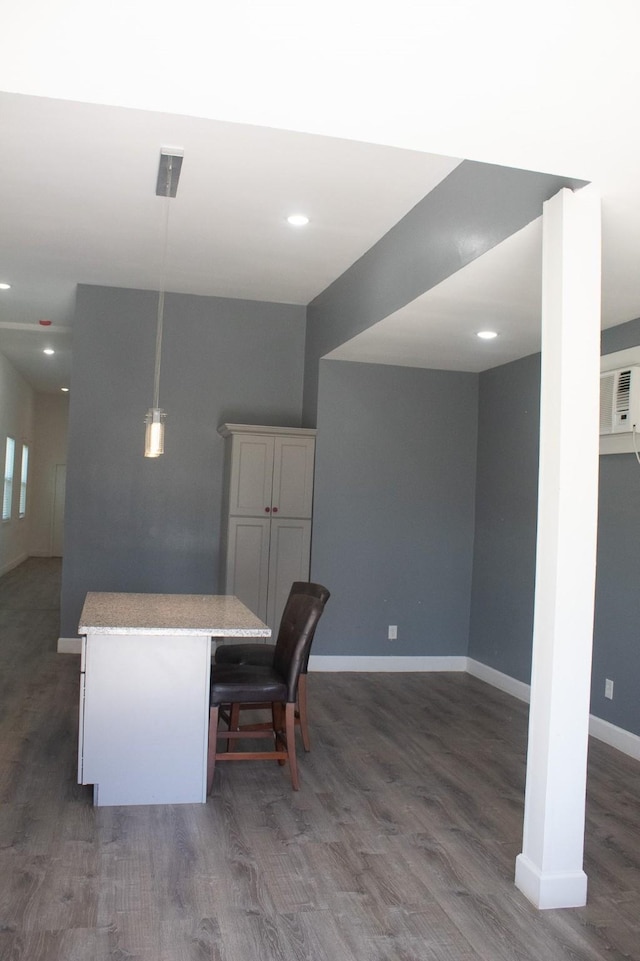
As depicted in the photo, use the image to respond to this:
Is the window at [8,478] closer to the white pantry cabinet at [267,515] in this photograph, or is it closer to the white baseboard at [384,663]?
the white pantry cabinet at [267,515]

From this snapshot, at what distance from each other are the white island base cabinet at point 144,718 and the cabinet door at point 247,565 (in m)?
2.61

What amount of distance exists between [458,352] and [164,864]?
3.86m

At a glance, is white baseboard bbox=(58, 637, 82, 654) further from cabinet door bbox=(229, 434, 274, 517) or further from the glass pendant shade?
the glass pendant shade

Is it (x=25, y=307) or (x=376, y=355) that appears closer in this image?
(x=376, y=355)

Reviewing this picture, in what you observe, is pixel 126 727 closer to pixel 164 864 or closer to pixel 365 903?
pixel 164 864

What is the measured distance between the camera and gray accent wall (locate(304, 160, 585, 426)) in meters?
3.24

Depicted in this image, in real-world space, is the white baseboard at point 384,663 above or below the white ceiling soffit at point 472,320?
below

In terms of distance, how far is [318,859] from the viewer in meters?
3.00

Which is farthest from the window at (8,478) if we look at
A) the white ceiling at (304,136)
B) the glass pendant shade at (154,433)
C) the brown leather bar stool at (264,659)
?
the glass pendant shade at (154,433)

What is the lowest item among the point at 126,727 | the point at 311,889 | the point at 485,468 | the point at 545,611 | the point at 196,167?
the point at 311,889

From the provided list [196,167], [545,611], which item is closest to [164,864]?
[545,611]

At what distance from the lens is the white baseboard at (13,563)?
450 inches

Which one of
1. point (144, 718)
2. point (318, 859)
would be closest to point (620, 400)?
point (318, 859)

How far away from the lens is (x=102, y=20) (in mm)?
1873
